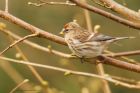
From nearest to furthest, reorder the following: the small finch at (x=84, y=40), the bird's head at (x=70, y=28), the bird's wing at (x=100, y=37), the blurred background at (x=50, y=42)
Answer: the small finch at (x=84, y=40) < the bird's wing at (x=100, y=37) < the bird's head at (x=70, y=28) < the blurred background at (x=50, y=42)

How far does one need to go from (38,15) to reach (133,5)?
1577mm

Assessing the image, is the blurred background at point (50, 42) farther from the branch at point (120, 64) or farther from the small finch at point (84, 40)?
the branch at point (120, 64)

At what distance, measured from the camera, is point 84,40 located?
17.8 ft

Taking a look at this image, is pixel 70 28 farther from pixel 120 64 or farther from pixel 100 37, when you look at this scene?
pixel 120 64

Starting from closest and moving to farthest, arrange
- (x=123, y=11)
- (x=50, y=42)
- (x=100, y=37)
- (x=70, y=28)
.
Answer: (x=123, y=11) → (x=100, y=37) → (x=70, y=28) → (x=50, y=42)

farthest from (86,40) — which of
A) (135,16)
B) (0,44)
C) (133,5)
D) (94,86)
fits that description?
(133,5)

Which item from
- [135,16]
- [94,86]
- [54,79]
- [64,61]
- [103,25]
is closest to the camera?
[135,16]

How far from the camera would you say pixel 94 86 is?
5.81 meters

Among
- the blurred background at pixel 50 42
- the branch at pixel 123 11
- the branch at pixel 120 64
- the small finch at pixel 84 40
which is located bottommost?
the blurred background at pixel 50 42

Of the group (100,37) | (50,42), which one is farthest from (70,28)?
(50,42)

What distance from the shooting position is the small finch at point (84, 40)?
4.92 metres

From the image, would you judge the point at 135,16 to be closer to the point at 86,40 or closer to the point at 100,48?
the point at 100,48

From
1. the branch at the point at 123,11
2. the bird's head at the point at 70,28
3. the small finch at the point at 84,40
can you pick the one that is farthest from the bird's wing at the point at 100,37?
the branch at the point at 123,11

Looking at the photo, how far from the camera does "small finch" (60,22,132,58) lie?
492 cm
